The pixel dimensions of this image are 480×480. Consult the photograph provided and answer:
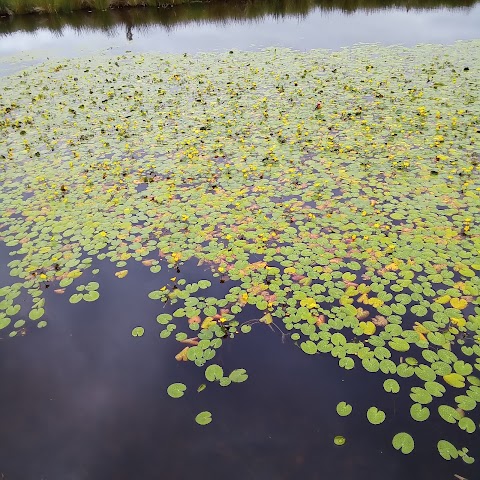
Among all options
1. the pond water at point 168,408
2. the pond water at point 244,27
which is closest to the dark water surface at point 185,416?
the pond water at point 168,408

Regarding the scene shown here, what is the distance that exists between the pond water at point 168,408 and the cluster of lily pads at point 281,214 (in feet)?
0.29

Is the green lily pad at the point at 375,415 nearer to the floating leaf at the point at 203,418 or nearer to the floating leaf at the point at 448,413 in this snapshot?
the floating leaf at the point at 448,413

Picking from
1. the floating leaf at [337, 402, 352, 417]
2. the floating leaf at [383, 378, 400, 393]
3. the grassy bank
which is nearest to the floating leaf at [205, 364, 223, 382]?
the floating leaf at [337, 402, 352, 417]

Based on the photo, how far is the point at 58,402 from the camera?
3.01 m

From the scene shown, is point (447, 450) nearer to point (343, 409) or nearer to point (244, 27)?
point (343, 409)

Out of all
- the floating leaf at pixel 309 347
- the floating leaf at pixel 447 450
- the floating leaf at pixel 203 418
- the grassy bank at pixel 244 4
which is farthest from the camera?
the grassy bank at pixel 244 4

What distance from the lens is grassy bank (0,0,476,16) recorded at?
57.6ft

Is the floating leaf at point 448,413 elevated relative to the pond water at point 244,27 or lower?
lower

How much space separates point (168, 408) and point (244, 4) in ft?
65.6

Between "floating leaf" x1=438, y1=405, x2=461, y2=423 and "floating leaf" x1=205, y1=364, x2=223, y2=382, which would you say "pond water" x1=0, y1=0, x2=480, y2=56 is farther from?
"floating leaf" x1=438, y1=405, x2=461, y2=423

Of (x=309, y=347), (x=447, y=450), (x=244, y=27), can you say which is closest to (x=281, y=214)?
(x=309, y=347)

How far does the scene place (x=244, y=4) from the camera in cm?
1853

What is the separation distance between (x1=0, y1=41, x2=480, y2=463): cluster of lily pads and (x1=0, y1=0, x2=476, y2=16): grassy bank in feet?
34.4

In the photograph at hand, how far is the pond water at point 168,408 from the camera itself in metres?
2.52
